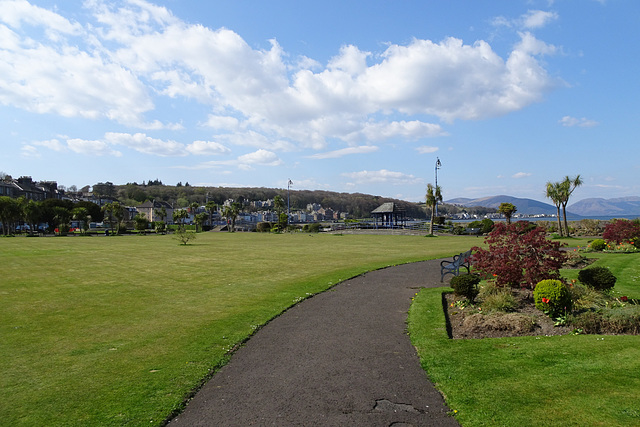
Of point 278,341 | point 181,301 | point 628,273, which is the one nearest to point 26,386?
point 278,341

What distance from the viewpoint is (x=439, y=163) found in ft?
190

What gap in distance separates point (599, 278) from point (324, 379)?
9.17 metres

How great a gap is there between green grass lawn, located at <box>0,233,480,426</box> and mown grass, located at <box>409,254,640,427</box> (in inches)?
167

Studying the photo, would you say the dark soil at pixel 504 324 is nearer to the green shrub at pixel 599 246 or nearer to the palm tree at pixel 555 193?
the green shrub at pixel 599 246

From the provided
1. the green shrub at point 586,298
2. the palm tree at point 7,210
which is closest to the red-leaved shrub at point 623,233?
the green shrub at point 586,298

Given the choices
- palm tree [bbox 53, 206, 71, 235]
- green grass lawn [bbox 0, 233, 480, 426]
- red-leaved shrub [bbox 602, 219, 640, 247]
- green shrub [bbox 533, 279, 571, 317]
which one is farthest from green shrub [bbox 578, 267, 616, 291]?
palm tree [bbox 53, 206, 71, 235]

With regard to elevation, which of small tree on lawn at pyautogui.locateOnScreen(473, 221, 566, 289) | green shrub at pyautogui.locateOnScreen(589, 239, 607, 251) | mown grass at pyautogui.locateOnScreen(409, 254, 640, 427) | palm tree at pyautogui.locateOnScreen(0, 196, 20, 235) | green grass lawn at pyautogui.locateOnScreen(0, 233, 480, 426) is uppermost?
palm tree at pyautogui.locateOnScreen(0, 196, 20, 235)

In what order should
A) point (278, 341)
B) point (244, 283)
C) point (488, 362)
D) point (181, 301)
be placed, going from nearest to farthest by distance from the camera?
1. point (488, 362)
2. point (278, 341)
3. point (181, 301)
4. point (244, 283)

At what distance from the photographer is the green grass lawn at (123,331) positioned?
586 cm

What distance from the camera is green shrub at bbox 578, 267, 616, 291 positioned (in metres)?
11.0

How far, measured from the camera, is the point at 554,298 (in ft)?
30.2

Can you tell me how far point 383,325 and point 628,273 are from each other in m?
12.2

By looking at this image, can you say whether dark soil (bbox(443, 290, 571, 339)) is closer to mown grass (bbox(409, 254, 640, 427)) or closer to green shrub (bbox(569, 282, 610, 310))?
mown grass (bbox(409, 254, 640, 427))

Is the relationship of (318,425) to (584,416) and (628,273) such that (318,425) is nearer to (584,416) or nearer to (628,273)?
(584,416)
